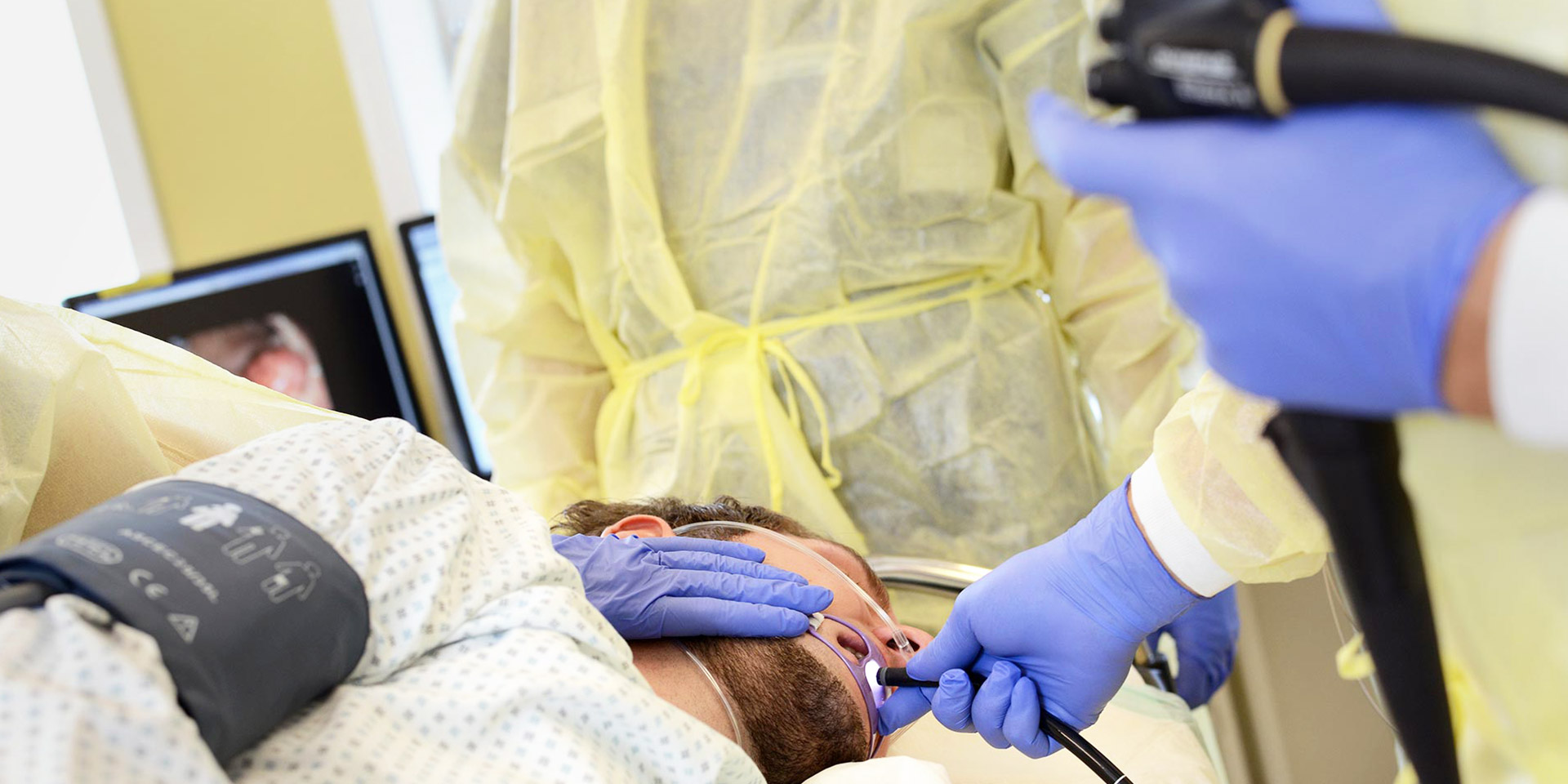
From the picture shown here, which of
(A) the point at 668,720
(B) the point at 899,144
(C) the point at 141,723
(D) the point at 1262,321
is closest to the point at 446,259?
(B) the point at 899,144

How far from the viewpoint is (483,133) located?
1562 mm

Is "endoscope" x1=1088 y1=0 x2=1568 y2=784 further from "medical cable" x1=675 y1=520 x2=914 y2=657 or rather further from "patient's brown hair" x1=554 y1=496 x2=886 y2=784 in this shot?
"medical cable" x1=675 y1=520 x2=914 y2=657

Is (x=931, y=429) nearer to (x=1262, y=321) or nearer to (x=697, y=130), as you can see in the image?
(x=697, y=130)

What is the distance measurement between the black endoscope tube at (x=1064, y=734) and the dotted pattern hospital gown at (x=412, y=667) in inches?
12.1

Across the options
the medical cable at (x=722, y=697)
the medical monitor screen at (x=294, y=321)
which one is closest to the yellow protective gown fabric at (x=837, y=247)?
the medical cable at (x=722, y=697)

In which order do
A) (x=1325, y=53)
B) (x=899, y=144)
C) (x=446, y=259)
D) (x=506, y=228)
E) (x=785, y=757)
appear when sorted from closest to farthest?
(x=1325, y=53) → (x=785, y=757) → (x=899, y=144) → (x=506, y=228) → (x=446, y=259)

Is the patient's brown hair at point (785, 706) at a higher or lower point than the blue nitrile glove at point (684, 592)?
lower

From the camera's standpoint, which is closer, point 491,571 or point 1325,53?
point 1325,53

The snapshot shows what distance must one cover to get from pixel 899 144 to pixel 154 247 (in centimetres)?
174

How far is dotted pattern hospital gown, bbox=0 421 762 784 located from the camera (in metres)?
0.51

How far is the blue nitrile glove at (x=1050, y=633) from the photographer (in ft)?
3.10

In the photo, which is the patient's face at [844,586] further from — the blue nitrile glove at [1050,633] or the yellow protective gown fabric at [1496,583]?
the yellow protective gown fabric at [1496,583]

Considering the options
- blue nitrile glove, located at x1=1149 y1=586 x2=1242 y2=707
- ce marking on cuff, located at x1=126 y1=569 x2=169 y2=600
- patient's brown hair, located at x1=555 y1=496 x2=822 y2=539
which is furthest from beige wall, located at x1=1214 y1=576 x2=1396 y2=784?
ce marking on cuff, located at x1=126 y1=569 x2=169 y2=600

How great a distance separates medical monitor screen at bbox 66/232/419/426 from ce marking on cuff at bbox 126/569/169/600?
1.67 meters
